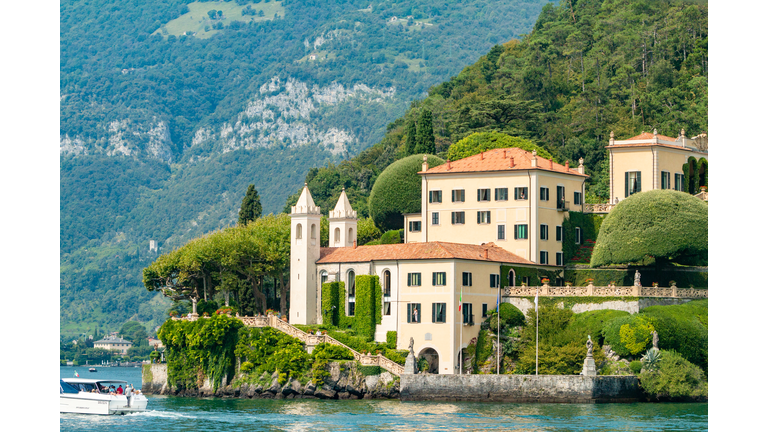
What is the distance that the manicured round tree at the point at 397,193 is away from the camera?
276ft

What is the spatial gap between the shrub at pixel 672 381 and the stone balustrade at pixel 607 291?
528 cm

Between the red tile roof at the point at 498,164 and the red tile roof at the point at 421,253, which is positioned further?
the red tile roof at the point at 498,164

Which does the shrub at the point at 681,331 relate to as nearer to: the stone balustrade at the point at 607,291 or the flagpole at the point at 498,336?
the stone balustrade at the point at 607,291

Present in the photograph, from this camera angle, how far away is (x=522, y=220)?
74.1 metres

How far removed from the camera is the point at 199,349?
72.6m

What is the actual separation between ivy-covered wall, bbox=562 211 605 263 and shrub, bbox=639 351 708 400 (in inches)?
581

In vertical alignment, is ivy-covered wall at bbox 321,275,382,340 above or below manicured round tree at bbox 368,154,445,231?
below

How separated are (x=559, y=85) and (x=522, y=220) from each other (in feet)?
139

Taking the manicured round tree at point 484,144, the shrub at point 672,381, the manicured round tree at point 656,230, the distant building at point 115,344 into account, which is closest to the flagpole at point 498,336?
the manicured round tree at point 656,230

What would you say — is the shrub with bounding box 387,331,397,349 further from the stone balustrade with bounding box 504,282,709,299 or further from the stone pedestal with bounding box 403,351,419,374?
the stone balustrade with bounding box 504,282,709,299

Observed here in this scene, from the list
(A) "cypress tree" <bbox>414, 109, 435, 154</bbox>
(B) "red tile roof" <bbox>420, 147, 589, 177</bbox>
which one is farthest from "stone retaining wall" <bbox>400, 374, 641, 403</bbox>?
(A) "cypress tree" <bbox>414, 109, 435, 154</bbox>

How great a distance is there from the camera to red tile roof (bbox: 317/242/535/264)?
6838 cm

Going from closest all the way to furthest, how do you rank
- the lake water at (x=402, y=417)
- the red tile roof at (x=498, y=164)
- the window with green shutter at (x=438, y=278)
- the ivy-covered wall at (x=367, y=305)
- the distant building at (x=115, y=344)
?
the lake water at (x=402, y=417) → the window with green shutter at (x=438, y=278) → the ivy-covered wall at (x=367, y=305) → the red tile roof at (x=498, y=164) → the distant building at (x=115, y=344)
